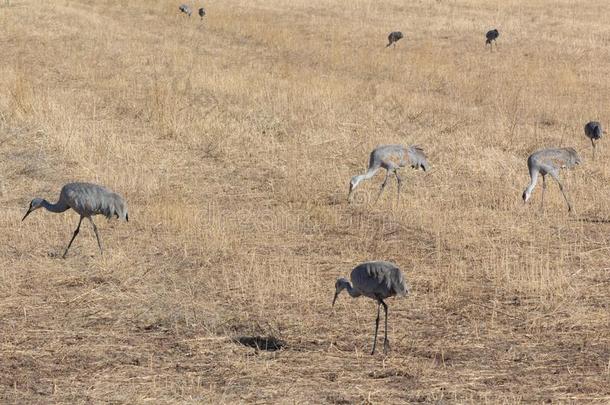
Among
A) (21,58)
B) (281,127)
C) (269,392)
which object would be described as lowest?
(269,392)

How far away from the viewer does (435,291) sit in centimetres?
910

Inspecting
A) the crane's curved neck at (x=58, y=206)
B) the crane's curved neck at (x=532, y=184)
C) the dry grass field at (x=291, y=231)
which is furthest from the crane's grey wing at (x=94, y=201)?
the crane's curved neck at (x=532, y=184)

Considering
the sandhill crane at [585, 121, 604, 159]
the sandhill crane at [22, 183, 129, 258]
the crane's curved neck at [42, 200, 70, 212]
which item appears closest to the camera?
the sandhill crane at [22, 183, 129, 258]

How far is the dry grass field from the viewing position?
281 inches

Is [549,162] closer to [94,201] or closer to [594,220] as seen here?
[594,220]

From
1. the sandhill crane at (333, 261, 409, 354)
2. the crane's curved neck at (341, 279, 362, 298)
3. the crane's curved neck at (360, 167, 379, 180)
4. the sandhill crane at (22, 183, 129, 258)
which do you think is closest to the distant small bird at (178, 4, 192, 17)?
the crane's curved neck at (360, 167, 379, 180)

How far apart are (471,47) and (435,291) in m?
20.2

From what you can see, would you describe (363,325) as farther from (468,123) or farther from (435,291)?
(468,123)

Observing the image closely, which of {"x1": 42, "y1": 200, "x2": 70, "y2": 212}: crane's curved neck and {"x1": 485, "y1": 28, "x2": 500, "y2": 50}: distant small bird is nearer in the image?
{"x1": 42, "y1": 200, "x2": 70, "y2": 212}: crane's curved neck

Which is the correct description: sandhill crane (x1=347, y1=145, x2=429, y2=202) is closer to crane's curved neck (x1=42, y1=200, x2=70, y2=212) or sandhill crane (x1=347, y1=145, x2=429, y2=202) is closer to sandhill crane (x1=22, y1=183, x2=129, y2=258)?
sandhill crane (x1=22, y1=183, x2=129, y2=258)

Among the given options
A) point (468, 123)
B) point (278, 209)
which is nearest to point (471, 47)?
point (468, 123)

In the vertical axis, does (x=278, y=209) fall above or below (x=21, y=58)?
below

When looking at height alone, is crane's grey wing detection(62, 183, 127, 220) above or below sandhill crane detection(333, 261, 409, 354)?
above

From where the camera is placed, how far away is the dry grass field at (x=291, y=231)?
713cm
